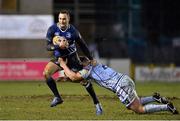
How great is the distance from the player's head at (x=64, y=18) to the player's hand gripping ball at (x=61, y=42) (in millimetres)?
299

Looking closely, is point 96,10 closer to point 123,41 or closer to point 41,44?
point 123,41

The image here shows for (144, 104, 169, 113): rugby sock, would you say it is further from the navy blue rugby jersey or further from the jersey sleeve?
the navy blue rugby jersey

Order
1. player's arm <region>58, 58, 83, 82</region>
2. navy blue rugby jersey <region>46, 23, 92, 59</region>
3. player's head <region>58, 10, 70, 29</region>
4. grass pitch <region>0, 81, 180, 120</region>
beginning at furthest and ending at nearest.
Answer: navy blue rugby jersey <region>46, 23, 92, 59</region> < player's head <region>58, 10, 70, 29</region> < player's arm <region>58, 58, 83, 82</region> < grass pitch <region>0, 81, 180, 120</region>

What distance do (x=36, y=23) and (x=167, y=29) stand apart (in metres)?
14.4

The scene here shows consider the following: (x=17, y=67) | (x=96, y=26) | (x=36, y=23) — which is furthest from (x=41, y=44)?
(x=96, y=26)

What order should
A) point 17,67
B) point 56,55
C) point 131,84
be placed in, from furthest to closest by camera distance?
point 17,67 < point 56,55 < point 131,84

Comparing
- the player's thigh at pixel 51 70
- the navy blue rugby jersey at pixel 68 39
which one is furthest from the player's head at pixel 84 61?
the player's thigh at pixel 51 70

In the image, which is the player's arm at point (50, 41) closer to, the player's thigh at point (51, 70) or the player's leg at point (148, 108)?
the player's thigh at point (51, 70)

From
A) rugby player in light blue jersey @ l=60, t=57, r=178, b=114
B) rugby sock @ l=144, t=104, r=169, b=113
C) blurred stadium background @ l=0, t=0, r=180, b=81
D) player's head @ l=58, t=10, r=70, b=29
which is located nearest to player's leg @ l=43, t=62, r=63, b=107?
player's head @ l=58, t=10, r=70, b=29

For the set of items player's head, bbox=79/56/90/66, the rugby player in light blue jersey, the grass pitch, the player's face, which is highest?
the player's face

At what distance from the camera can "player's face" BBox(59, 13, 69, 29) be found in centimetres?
1623

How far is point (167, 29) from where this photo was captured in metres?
51.5

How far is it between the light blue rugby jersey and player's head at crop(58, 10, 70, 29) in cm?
139

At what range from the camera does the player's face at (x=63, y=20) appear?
53.3ft
